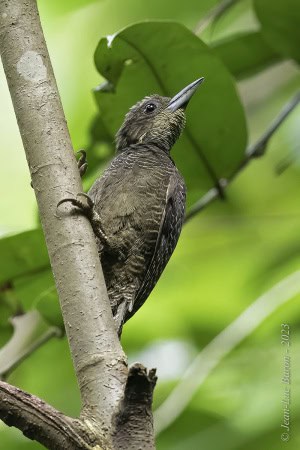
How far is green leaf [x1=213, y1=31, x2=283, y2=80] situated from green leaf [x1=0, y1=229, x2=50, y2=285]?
111cm

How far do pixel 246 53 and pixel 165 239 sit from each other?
36.6 inches

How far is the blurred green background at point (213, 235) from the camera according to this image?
3.33m

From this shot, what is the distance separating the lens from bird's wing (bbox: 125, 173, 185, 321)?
3.25 meters

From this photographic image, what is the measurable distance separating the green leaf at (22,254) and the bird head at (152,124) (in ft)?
2.41

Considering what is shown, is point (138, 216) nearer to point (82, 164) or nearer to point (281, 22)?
point (82, 164)

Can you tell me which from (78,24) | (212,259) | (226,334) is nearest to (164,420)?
(226,334)

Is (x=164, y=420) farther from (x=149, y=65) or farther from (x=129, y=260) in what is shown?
(x=149, y=65)

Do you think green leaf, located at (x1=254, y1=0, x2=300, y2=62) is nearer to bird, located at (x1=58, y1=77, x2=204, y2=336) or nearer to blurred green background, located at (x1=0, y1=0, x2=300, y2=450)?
blurred green background, located at (x1=0, y1=0, x2=300, y2=450)

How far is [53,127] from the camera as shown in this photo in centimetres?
253

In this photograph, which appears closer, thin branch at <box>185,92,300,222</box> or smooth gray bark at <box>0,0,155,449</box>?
smooth gray bark at <box>0,0,155,449</box>

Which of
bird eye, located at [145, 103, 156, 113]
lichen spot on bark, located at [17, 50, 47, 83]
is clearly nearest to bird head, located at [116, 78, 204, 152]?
bird eye, located at [145, 103, 156, 113]

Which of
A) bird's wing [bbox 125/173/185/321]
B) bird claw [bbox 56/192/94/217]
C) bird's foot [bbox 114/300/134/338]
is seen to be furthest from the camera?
bird's wing [bbox 125/173/185/321]

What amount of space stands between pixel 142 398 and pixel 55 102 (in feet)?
3.09

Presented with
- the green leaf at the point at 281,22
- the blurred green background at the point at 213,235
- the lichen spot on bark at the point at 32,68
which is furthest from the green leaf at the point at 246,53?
the lichen spot on bark at the point at 32,68
